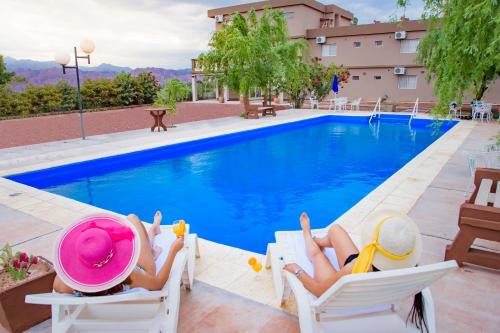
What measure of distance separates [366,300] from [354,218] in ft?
8.53

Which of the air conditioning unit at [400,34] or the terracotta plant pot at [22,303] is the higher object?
the air conditioning unit at [400,34]

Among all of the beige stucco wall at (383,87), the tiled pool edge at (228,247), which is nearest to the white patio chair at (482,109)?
the tiled pool edge at (228,247)

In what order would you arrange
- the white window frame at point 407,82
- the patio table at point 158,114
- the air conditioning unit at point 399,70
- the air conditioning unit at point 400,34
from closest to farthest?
the patio table at point 158,114, the air conditioning unit at point 400,34, the air conditioning unit at point 399,70, the white window frame at point 407,82

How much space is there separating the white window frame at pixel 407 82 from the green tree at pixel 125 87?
17129mm

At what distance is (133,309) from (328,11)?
1199 inches

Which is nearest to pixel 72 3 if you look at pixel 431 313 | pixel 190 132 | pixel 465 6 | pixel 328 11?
pixel 190 132

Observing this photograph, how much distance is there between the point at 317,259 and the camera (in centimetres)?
266

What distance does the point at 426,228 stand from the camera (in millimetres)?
4090

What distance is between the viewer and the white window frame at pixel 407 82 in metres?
22.4

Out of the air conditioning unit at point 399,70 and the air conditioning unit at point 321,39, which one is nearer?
the air conditioning unit at point 399,70

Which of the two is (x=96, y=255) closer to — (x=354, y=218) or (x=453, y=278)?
(x=453, y=278)

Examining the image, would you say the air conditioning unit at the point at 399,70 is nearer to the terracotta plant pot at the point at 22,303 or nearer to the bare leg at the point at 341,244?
the bare leg at the point at 341,244

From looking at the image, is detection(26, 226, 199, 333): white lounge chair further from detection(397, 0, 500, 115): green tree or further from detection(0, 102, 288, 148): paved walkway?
detection(0, 102, 288, 148): paved walkway

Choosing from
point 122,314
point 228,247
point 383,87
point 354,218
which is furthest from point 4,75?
point 383,87
